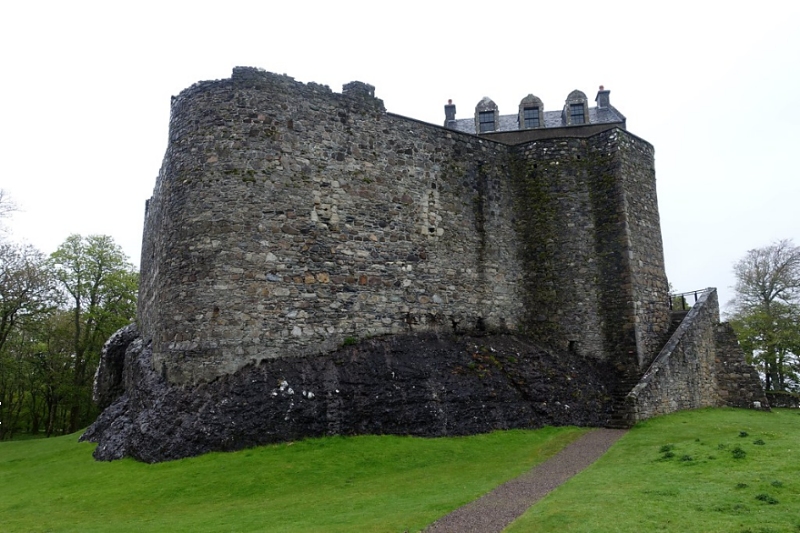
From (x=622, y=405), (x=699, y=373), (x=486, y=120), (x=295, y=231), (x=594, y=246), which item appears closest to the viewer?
(x=295, y=231)

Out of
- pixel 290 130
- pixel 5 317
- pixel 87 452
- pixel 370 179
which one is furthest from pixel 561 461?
pixel 5 317

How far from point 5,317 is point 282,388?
21.5 meters

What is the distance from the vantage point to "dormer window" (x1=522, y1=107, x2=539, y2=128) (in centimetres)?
3557

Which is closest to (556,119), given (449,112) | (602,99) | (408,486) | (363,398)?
(602,99)

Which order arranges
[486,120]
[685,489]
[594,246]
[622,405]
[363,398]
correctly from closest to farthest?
[685,489] < [363,398] < [622,405] < [594,246] < [486,120]

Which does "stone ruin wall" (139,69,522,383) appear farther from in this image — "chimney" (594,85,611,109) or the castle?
"chimney" (594,85,611,109)

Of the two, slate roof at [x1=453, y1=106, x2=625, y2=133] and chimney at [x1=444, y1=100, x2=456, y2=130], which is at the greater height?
chimney at [x1=444, y1=100, x2=456, y2=130]

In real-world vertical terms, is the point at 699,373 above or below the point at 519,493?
above

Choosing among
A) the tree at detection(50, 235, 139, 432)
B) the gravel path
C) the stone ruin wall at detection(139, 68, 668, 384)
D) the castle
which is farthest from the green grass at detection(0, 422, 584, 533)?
the tree at detection(50, 235, 139, 432)

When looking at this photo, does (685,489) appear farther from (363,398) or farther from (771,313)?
(771,313)

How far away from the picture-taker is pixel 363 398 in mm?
15211

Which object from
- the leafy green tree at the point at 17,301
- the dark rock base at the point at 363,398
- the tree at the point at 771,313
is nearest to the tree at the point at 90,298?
the leafy green tree at the point at 17,301

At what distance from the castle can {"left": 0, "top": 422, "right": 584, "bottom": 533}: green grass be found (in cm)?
125

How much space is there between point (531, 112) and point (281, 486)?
98.6 feet
